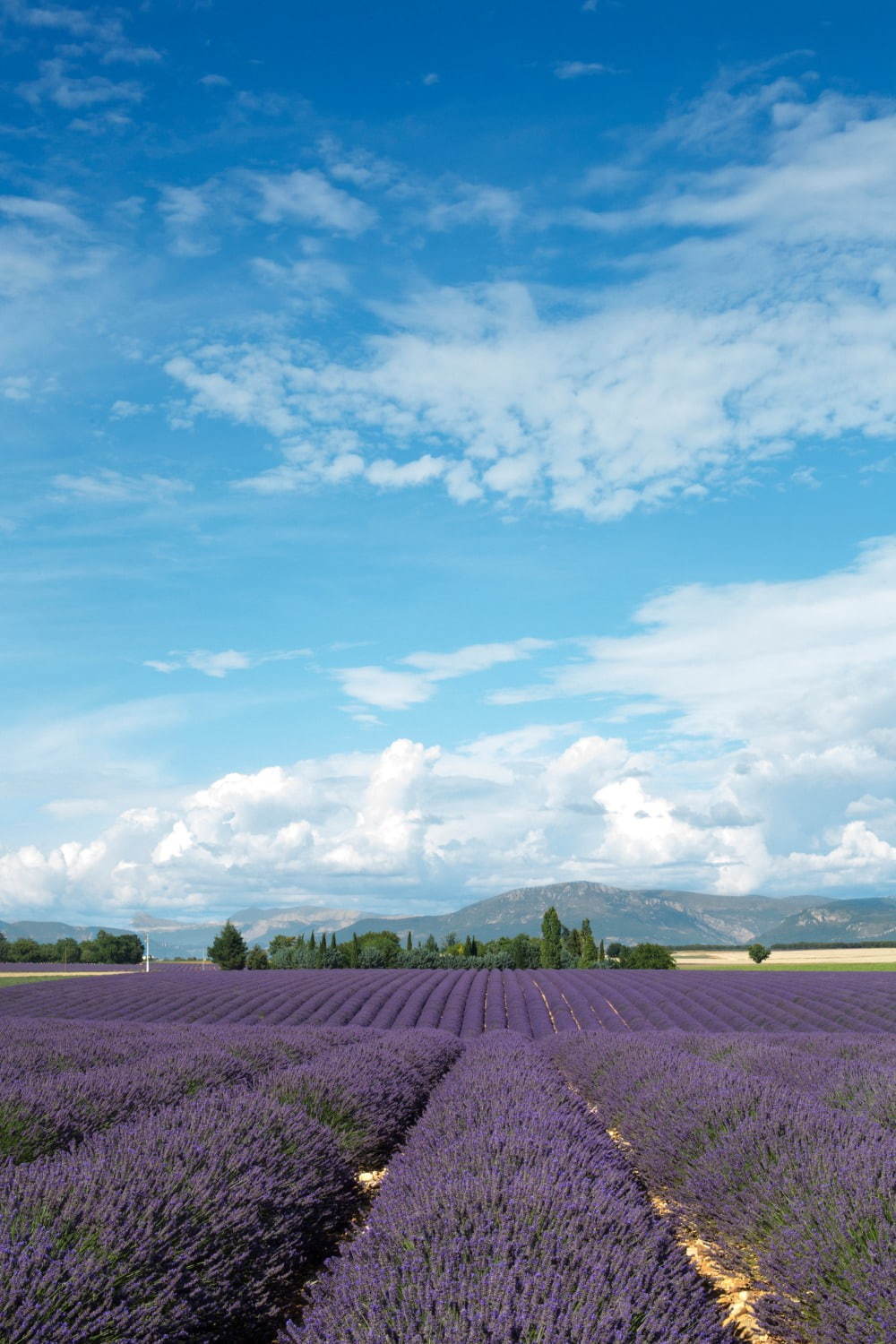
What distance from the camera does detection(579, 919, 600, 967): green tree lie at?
136ft

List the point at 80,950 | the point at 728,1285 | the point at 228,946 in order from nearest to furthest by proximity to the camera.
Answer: the point at 728,1285
the point at 228,946
the point at 80,950

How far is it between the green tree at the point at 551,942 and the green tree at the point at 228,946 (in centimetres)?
1341

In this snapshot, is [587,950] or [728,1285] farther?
[587,950]

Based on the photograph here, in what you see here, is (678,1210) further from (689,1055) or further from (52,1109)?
(52,1109)

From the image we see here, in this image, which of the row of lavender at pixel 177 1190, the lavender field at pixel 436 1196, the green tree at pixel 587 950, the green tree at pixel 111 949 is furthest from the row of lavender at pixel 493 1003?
the green tree at pixel 111 949

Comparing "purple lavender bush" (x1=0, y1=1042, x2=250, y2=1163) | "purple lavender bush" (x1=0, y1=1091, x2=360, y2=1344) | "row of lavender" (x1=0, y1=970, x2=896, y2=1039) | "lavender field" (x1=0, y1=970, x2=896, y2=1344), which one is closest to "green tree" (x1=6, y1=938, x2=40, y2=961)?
"row of lavender" (x1=0, y1=970, x2=896, y2=1039)

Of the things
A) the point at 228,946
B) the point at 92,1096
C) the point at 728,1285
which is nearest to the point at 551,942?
the point at 228,946

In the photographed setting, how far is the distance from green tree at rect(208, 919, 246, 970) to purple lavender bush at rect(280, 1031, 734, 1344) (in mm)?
39779

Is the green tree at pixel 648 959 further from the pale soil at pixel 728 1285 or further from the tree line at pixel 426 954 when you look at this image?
the pale soil at pixel 728 1285

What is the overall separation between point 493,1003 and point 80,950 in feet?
147

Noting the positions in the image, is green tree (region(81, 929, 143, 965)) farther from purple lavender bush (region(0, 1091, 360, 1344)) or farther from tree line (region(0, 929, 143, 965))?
purple lavender bush (region(0, 1091, 360, 1344))

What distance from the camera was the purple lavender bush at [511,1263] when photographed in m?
2.46

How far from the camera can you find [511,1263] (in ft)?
9.36

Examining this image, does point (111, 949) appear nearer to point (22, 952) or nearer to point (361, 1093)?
point (22, 952)
